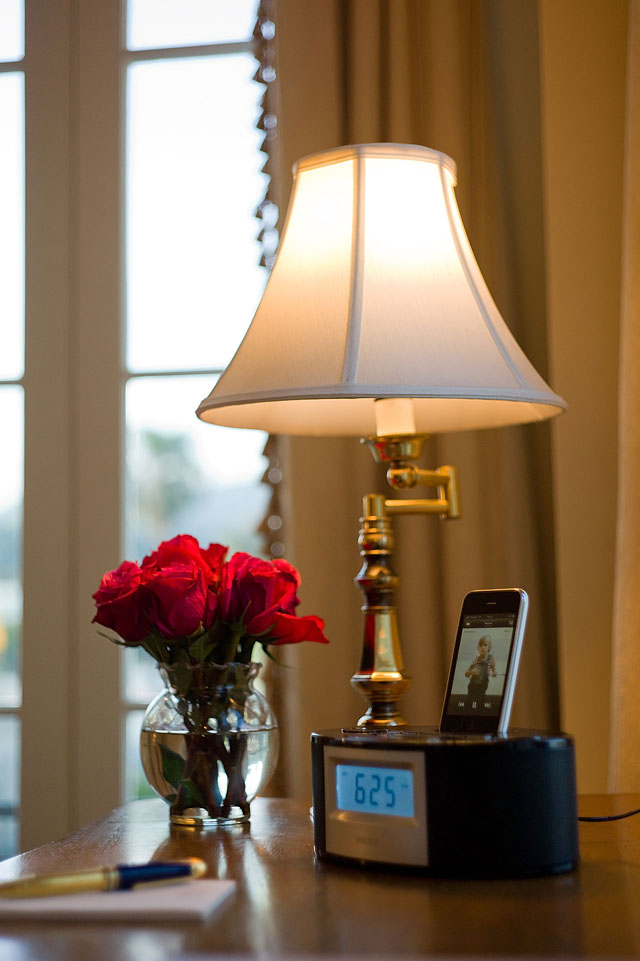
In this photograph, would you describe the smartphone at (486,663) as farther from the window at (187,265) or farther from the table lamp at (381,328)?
the window at (187,265)

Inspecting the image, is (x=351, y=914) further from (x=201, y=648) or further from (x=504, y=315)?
(x=504, y=315)

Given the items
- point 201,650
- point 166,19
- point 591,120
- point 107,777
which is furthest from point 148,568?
point 166,19

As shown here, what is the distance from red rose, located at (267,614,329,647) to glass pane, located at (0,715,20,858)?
98cm

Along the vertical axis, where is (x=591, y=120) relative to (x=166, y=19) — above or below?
below

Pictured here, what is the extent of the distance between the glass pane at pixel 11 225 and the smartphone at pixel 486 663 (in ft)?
4.01

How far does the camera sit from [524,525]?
167cm

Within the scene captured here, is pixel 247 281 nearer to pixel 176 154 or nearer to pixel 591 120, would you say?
pixel 176 154

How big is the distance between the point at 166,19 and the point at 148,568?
4.36ft

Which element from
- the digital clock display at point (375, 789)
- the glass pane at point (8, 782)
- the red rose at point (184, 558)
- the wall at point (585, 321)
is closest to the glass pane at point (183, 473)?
the glass pane at point (8, 782)

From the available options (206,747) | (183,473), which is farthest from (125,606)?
(183,473)

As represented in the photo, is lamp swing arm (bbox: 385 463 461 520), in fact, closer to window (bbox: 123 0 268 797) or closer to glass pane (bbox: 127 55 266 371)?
window (bbox: 123 0 268 797)

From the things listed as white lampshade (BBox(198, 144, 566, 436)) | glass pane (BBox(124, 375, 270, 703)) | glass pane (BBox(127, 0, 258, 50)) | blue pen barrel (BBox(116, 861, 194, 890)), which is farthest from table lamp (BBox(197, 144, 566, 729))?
glass pane (BBox(127, 0, 258, 50))

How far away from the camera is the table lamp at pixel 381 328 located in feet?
3.26

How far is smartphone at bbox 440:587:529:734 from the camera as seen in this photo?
0.90m
